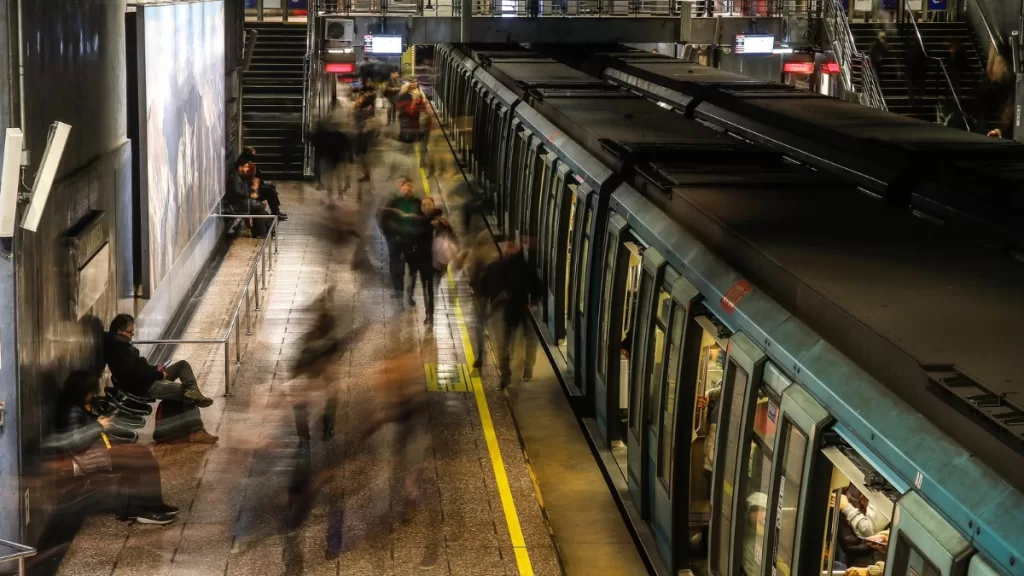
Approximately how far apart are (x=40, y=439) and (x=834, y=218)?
5.88 m

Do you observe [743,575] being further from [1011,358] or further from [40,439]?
[40,439]

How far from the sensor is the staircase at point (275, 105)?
99.6 feet

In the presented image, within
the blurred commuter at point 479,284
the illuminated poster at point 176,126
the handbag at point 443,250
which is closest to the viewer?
the illuminated poster at point 176,126

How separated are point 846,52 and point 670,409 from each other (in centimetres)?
2557

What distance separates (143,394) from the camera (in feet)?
40.3

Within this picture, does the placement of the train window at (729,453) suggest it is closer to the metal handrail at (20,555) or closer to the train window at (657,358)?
the train window at (657,358)

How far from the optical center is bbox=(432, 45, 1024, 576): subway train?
523 centimetres

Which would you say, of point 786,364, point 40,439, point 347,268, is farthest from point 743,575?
point 347,268

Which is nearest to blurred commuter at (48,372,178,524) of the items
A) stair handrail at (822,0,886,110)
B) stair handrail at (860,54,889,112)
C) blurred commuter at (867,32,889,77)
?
stair handrail at (822,0,886,110)

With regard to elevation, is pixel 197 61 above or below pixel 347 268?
above

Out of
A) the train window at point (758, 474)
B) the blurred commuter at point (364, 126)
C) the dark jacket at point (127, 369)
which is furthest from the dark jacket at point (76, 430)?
the blurred commuter at point (364, 126)

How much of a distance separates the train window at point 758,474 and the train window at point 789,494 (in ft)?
0.74

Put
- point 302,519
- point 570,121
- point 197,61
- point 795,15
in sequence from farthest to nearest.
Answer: point 795,15 → point 197,61 → point 570,121 → point 302,519

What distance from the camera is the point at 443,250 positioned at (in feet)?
56.6
